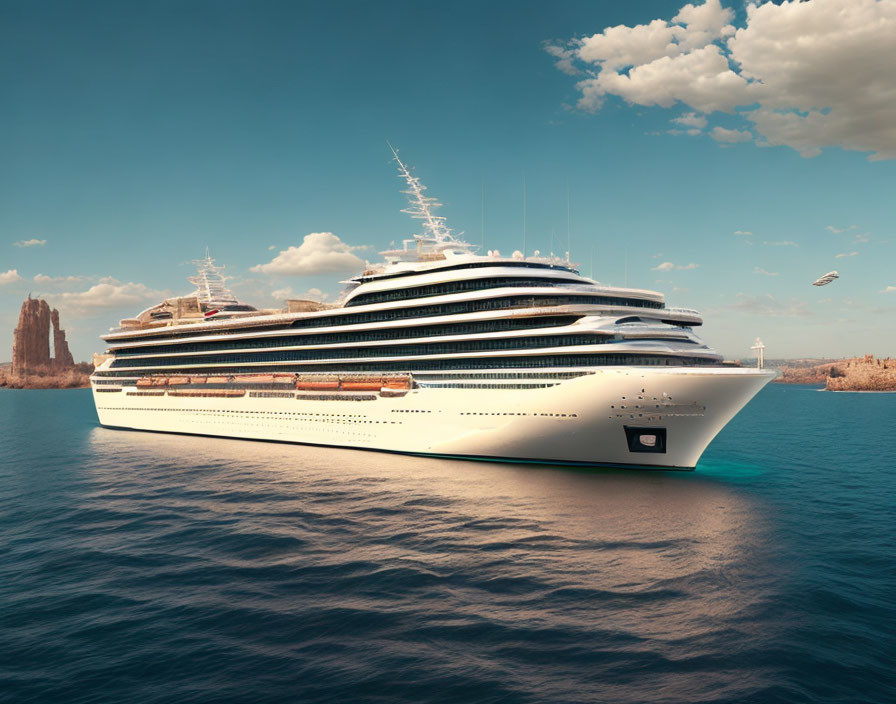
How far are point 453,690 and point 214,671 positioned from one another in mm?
5768

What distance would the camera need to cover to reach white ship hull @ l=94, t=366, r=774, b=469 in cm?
2927

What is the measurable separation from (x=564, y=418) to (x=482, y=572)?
582 inches

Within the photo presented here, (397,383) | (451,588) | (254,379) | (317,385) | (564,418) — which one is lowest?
(451,588)

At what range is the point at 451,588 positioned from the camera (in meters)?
17.1

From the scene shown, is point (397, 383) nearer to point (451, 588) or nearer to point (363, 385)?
point (363, 385)

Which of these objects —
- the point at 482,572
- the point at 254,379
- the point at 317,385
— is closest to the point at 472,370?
the point at 317,385

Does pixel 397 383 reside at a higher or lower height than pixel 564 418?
higher

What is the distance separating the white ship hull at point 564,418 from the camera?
29.3 meters

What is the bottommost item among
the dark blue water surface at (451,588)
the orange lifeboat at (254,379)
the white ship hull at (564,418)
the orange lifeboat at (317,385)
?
the dark blue water surface at (451,588)

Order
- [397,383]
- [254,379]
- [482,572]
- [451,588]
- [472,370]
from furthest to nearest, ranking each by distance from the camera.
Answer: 1. [254,379]
2. [397,383]
3. [472,370]
4. [482,572]
5. [451,588]

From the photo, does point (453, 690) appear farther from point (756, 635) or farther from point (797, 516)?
point (797, 516)

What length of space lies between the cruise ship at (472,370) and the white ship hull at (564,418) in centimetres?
9

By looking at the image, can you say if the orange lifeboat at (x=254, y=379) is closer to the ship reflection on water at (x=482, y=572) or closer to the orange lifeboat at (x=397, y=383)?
the orange lifeboat at (x=397, y=383)

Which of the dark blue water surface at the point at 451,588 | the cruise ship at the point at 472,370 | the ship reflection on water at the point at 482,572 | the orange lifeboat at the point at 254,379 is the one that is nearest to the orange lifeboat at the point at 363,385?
the cruise ship at the point at 472,370
